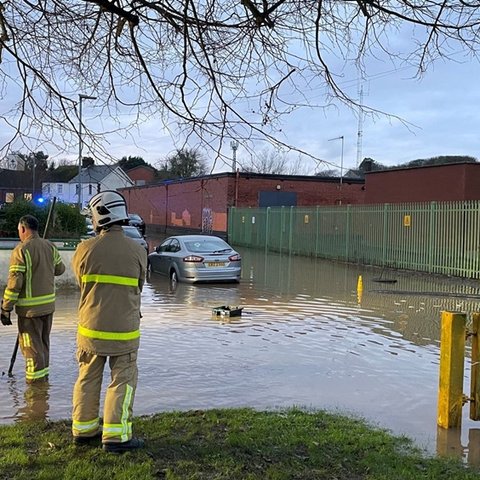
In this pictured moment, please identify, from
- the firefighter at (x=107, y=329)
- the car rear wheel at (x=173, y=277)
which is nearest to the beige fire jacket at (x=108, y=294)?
the firefighter at (x=107, y=329)

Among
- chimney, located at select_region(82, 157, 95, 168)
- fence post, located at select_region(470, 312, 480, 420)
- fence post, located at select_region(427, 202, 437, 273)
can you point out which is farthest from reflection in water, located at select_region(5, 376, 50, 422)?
fence post, located at select_region(427, 202, 437, 273)

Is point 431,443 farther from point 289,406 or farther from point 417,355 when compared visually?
point 417,355

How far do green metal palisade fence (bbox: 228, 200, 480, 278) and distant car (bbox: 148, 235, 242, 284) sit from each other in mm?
7341

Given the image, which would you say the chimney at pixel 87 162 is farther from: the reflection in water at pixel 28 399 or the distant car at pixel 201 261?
the distant car at pixel 201 261

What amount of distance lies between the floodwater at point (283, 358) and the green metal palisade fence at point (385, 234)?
4528 millimetres

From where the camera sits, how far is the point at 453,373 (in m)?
5.70

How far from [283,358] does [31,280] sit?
338 centimetres

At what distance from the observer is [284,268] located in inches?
913

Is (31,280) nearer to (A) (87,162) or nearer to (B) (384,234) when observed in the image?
(A) (87,162)

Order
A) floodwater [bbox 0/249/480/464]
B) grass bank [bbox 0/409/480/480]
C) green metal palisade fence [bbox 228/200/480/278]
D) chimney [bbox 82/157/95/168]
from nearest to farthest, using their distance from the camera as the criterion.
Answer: grass bank [bbox 0/409/480/480] < chimney [bbox 82/157/95/168] < floodwater [bbox 0/249/480/464] < green metal palisade fence [bbox 228/200/480/278]

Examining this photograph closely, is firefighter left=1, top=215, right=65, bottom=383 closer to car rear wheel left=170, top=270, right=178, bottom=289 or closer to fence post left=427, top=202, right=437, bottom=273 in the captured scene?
car rear wheel left=170, top=270, right=178, bottom=289

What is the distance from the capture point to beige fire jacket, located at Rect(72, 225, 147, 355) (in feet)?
15.0

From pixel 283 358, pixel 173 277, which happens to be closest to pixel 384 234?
pixel 173 277

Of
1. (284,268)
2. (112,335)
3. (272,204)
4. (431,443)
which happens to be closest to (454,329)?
(431,443)
